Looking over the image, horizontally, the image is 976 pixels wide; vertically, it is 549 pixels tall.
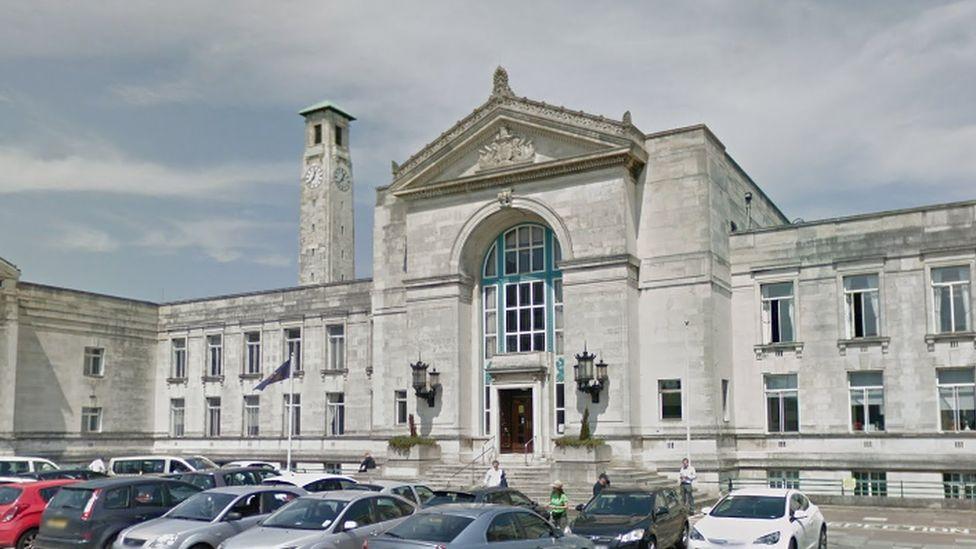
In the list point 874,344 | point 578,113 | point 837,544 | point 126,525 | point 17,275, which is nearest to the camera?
point 126,525

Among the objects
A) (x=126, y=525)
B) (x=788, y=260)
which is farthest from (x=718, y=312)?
(x=126, y=525)

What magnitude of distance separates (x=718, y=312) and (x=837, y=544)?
511 inches

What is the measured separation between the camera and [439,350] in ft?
131

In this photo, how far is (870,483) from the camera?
34.4 meters

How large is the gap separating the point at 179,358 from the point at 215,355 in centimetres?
272

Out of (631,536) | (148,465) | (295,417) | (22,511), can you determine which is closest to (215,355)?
(295,417)

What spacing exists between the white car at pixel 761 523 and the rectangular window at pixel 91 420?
1470 inches

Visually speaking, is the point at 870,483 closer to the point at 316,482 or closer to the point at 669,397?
the point at 669,397

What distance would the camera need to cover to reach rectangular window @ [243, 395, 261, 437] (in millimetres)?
49469

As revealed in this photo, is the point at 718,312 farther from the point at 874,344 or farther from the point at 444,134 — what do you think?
the point at 444,134

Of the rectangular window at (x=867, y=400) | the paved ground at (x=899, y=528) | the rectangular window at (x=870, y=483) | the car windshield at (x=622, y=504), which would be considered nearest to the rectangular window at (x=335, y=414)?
the paved ground at (x=899, y=528)

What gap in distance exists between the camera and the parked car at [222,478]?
969 inches

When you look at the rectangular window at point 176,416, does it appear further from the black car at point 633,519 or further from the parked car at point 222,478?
the black car at point 633,519

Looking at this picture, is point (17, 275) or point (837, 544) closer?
point (837, 544)
